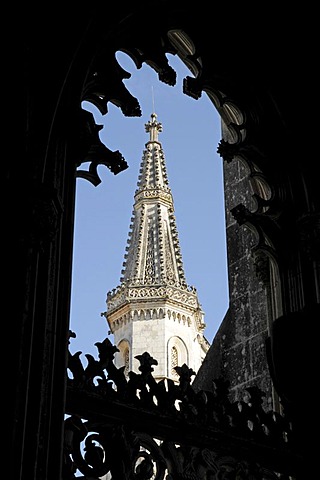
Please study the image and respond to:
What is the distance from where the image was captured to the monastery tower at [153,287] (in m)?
30.6

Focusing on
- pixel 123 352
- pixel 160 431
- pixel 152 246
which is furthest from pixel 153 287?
pixel 160 431

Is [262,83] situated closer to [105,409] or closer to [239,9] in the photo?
[239,9]

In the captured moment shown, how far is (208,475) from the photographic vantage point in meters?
5.02

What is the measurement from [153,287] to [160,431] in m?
26.1

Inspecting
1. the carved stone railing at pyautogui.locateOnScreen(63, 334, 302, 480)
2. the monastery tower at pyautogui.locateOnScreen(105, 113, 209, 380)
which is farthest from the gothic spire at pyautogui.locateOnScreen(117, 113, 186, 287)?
the carved stone railing at pyautogui.locateOnScreen(63, 334, 302, 480)

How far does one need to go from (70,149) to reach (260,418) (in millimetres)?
2026

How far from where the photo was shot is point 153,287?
31062mm

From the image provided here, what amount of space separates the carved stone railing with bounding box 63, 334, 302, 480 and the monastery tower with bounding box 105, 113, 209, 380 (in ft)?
81.0

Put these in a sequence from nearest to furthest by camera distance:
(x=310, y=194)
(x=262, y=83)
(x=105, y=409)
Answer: (x=105, y=409) → (x=310, y=194) → (x=262, y=83)

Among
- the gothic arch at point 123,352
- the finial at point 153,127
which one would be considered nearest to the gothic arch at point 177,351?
the gothic arch at point 123,352

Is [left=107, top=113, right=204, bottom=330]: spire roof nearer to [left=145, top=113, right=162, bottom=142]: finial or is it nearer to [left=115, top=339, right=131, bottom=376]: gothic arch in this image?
[left=145, top=113, right=162, bottom=142]: finial

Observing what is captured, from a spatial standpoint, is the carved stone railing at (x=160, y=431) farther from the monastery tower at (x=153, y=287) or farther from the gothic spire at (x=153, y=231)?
the gothic spire at (x=153, y=231)

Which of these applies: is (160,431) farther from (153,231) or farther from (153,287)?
(153,287)

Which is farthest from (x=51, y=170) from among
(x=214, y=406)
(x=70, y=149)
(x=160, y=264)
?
(x=160, y=264)
